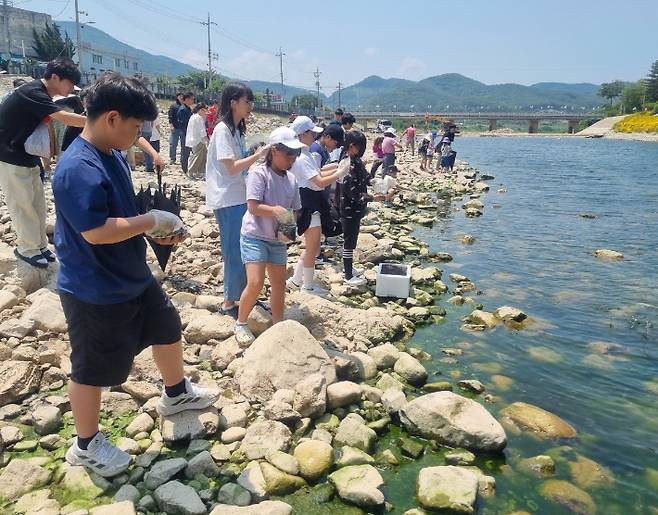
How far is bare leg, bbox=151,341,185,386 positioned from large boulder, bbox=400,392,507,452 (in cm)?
165

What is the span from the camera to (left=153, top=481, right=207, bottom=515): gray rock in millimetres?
2648

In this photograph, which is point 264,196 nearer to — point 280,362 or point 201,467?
point 280,362

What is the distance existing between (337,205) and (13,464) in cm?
437

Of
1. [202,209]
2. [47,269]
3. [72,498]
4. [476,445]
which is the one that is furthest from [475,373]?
[202,209]

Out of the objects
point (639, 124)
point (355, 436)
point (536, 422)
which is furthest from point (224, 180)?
point (639, 124)

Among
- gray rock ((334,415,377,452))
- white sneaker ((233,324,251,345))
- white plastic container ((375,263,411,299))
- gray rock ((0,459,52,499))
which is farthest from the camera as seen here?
white plastic container ((375,263,411,299))

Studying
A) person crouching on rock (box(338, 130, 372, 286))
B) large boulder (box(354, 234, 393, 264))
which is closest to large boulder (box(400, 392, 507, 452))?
person crouching on rock (box(338, 130, 372, 286))

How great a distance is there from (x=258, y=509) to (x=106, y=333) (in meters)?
1.23

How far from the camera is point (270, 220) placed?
14.2ft

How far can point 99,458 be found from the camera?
2.87 m

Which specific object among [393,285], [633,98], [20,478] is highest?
[633,98]

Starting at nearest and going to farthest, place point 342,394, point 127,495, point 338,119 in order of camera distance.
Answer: point 127,495, point 342,394, point 338,119

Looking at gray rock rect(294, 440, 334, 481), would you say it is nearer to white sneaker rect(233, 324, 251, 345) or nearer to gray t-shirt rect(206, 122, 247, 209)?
white sneaker rect(233, 324, 251, 345)

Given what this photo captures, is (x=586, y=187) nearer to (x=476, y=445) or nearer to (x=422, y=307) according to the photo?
(x=422, y=307)
